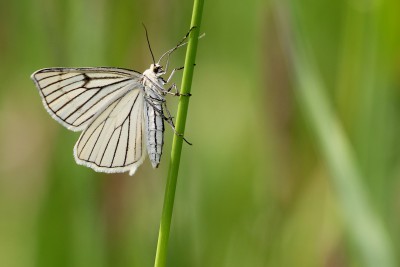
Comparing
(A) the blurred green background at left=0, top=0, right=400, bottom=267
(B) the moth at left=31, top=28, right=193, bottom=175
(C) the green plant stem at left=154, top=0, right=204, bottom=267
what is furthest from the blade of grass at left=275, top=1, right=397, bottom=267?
(C) the green plant stem at left=154, top=0, right=204, bottom=267

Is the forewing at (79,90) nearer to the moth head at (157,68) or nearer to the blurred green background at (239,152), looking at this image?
the moth head at (157,68)

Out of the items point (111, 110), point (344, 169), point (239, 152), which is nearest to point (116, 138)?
point (111, 110)

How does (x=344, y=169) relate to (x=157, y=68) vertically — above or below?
below

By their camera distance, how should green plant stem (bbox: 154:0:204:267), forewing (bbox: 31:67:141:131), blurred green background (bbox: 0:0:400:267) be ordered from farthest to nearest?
blurred green background (bbox: 0:0:400:267) → forewing (bbox: 31:67:141:131) → green plant stem (bbox: 154:0:204:267)

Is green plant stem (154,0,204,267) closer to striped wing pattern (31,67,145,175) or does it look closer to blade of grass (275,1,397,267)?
striped wing pattern (31,67,145,175)

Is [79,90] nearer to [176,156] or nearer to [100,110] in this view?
[100,110]

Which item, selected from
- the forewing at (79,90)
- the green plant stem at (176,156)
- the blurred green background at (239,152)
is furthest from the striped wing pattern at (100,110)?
the green plant stem at (176,156)

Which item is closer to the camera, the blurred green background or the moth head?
the moth head

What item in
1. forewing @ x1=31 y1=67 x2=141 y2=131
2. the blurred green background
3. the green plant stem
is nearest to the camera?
the green plant stem
